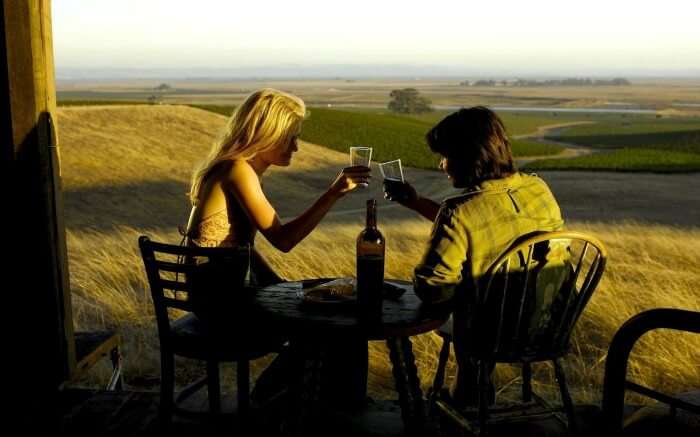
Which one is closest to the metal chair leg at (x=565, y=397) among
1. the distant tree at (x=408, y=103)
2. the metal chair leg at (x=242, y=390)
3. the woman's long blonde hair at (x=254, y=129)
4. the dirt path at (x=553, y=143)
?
the metal chair leg at (x=242, y=390)

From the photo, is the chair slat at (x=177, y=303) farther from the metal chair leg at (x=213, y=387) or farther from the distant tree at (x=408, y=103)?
the distant tree at (x=408, y=103)

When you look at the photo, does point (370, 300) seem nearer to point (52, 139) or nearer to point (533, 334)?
point (533, 334)

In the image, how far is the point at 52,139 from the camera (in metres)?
3.40

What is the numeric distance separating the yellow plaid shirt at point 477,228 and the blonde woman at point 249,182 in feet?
1.60

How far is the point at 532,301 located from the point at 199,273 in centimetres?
128

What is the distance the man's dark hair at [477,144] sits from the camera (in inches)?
113

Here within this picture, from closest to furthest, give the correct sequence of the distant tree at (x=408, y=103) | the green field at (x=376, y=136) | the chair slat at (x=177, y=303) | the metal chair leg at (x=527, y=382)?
the chair slat at (x=177, y=303)
the metal chair leg at (x=527, y=382)
the green field at (x=376, y=136)
the distant tree at (x=408, y=103)

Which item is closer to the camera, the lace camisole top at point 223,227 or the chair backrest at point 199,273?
the chair backrest at point 199,273

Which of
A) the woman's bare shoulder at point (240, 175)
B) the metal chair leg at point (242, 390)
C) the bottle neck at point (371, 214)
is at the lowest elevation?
the metal chair leg at point (242, 390)

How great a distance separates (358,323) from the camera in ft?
8.79

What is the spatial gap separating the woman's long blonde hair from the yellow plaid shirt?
0.83 meters

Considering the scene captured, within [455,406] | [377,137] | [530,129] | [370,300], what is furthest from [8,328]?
[530,129]

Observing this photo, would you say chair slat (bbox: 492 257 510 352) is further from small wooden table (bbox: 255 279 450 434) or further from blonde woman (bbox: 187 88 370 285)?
blonde woman (bbox: 187 88 370 285)

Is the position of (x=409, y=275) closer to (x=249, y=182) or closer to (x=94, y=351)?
(x=94, y=351)
